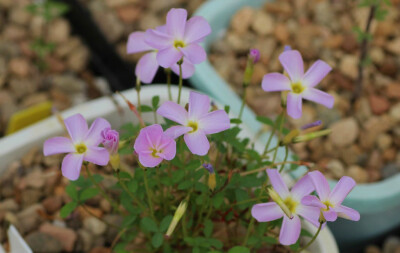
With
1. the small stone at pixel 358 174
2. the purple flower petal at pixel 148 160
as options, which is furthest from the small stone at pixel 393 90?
the purple flower petal at pixel 148 160

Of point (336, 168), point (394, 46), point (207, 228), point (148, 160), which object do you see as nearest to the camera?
point (148, 160)

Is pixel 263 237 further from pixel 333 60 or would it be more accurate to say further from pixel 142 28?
pixel 142 28

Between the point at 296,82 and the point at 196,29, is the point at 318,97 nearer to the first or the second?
the point at 296,82

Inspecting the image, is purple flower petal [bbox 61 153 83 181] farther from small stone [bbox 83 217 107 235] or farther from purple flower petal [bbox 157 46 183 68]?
small stone [bbox 83 217 107 235]

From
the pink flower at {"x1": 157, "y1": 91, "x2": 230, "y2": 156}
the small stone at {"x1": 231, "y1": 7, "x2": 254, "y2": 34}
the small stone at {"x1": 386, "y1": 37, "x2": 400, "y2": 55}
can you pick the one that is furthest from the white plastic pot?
the small stone at {"x1": 386, "y1": 37, "x2": 400, "y2": 55}

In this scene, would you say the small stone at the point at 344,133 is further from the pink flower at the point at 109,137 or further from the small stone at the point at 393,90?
the pink flower at the point at 109,137

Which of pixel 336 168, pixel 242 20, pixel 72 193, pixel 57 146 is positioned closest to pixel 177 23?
pixel 57 146
